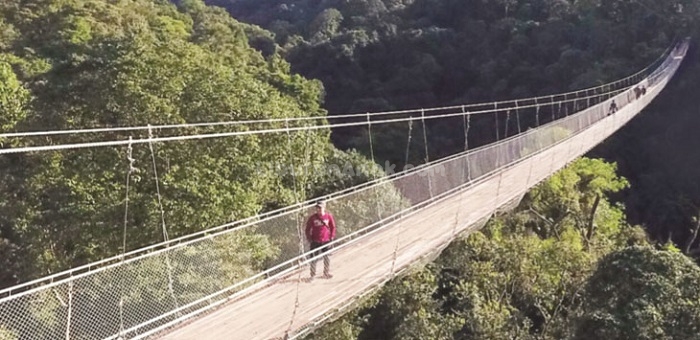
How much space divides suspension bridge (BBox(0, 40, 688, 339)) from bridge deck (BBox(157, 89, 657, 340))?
1cm

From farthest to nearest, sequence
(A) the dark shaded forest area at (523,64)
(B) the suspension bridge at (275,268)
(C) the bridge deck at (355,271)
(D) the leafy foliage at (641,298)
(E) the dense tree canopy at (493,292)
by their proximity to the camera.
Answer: (A) the dark shaded forest area at (523,64) → (E) the dense tree canopy at (493,292) → (D) the leafy foliage at (641,298) → (C) the bridge deck at (355,271) → (B) the suspension bridge at (275,268)

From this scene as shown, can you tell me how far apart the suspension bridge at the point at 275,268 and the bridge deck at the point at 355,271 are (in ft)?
0.04

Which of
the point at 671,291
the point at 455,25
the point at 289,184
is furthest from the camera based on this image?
the point at 455,25

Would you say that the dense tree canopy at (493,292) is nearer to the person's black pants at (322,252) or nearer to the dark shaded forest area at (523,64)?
the person's black pants at (322,252)

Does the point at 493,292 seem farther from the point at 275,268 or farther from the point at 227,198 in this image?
the point at 275,268

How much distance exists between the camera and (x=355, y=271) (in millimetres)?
5293

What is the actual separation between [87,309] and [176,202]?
3.29m

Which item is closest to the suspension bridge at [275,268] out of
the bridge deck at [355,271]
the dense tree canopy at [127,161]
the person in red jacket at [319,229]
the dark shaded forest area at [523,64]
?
the bridge deck at [355,271]

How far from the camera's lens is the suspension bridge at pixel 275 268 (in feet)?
13.0

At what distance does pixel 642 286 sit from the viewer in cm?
712

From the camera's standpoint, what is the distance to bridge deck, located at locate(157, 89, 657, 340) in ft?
13.4

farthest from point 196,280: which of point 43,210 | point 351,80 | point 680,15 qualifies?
point 680,15

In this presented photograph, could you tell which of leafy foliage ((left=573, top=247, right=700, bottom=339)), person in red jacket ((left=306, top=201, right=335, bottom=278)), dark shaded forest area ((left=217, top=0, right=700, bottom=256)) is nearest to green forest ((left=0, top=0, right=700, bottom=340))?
leafy foliage ((left=573, top=247, right=700, bottom=339))

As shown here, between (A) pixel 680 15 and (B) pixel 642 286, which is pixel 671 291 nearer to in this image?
(B) pixel 642 286
